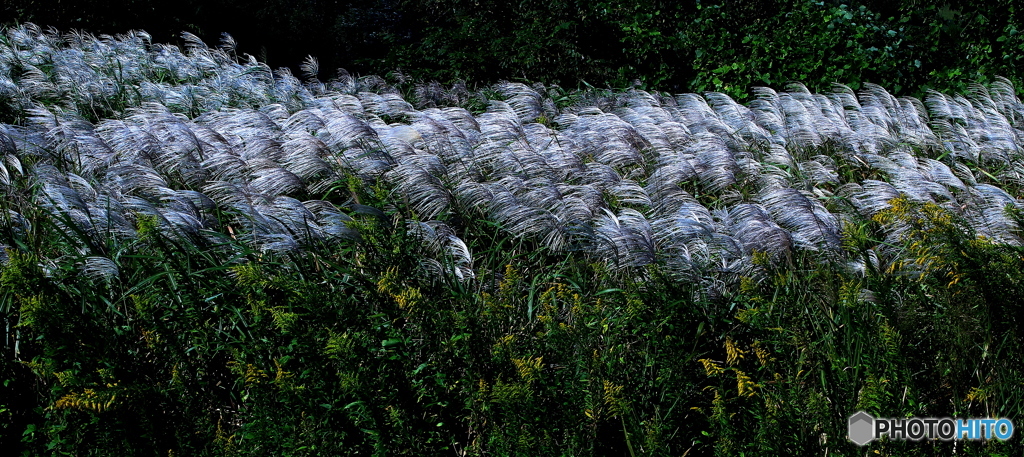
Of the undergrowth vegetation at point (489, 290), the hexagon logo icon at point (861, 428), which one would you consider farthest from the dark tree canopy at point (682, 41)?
the hexagon logo icon at point (861, 428)

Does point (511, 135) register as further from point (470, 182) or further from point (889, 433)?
point (889, 433)

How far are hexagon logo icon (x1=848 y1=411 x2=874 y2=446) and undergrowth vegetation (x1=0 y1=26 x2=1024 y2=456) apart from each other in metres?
0.05

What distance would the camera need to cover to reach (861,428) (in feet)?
10.0

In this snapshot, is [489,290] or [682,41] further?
[682,41]

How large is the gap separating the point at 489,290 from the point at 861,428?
1.83 m

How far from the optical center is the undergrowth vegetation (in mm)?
3258

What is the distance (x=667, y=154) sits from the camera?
225 inches

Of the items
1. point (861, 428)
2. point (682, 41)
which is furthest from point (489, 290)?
point (682, 41)

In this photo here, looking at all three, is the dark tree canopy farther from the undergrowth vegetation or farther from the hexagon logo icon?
the hexagon logo icon

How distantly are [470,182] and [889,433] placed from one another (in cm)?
266

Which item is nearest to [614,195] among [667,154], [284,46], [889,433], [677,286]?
[667,154]

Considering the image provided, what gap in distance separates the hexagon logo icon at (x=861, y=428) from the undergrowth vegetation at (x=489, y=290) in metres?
0.05

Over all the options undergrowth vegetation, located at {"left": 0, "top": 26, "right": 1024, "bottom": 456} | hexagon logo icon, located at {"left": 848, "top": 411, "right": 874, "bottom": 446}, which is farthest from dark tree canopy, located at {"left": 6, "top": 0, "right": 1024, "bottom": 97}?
hexagon logo icon, located at {"left": 848, "top": 411, "right": 874, "bottom": 446}

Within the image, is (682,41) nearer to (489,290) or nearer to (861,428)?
(489,290)
